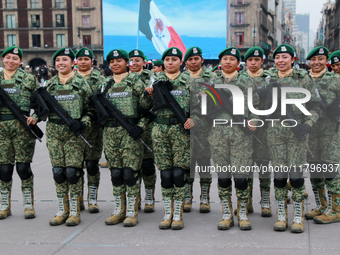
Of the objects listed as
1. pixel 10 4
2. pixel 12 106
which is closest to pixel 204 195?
pixel 12 106

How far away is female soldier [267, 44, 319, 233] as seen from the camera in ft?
16.0

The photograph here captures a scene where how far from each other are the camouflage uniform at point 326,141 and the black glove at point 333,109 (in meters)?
0.05

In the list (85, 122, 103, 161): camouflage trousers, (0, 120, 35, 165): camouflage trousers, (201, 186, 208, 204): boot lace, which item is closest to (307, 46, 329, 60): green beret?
(201, 186, 208, 204): boot lace

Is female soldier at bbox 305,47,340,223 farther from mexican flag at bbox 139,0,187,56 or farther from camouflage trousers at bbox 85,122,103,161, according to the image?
mexican flag at bbox 139,0,187,56

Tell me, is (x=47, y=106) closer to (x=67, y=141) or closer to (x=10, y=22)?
(x=67, y=141)

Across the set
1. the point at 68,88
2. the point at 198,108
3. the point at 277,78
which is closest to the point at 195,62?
the point at 198,108

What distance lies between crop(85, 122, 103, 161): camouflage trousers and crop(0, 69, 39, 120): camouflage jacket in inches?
32.1

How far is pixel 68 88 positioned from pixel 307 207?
144 inches

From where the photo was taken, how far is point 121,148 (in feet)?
17.6

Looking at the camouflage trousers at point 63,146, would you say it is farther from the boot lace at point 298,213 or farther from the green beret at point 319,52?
the green beret at point 319,52

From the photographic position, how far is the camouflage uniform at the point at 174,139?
5152 mm

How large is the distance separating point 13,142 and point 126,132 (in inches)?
60.7

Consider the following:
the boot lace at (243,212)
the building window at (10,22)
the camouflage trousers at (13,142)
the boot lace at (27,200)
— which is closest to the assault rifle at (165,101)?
the boot lace at (243,212)

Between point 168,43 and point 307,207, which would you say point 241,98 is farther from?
point 168,43
